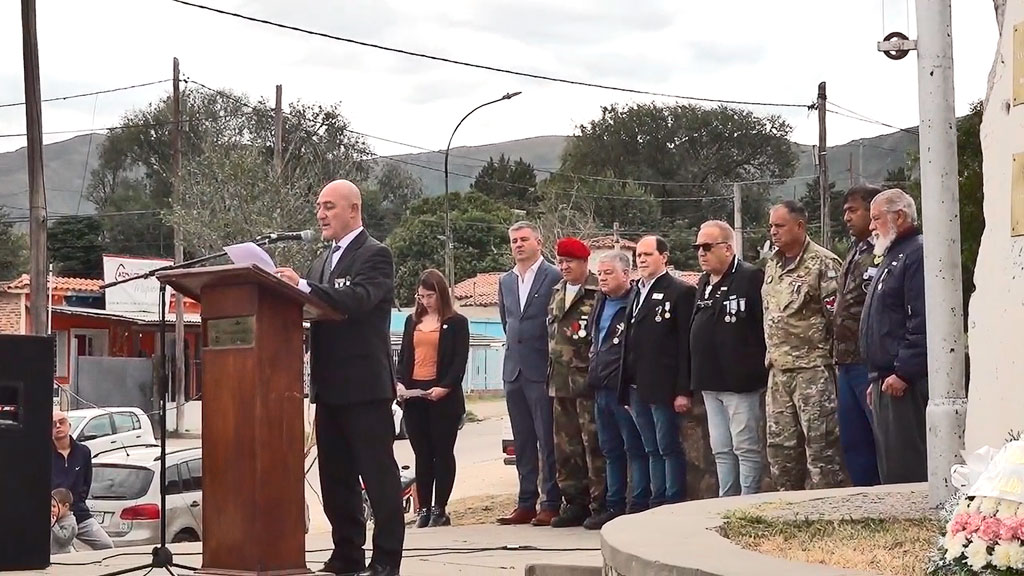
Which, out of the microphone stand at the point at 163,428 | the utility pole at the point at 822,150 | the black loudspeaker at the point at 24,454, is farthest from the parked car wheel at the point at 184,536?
the utility pole at the point at 822,150

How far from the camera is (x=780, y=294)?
8.27m

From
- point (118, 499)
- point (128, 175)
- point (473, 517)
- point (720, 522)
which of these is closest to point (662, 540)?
point (720, 522)

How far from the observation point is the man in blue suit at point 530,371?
10.0 metres

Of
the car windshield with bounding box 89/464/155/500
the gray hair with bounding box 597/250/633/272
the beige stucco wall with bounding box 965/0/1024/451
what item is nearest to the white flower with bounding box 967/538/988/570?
the beige stucco wall with bounding box 965/0/1024/451

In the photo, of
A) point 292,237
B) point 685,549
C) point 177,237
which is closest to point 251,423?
point 292,237

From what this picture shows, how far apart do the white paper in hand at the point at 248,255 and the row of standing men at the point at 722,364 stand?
10.4ft

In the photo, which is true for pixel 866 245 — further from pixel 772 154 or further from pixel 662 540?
pixel 772 154

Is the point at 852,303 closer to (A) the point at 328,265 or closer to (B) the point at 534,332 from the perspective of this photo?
(B) the point at 534,332

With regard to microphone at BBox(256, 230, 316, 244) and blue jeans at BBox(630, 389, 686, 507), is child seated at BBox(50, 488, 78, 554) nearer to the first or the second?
blue jeans at BBox(630, 389, 686, 507)

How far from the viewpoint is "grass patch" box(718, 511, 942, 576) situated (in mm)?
4477

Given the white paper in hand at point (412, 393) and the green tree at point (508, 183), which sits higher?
the green tree at point (508, 183)

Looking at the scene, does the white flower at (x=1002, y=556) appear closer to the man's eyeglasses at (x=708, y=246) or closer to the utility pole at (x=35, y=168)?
the man's eyeglasses at (x=708, y=246)

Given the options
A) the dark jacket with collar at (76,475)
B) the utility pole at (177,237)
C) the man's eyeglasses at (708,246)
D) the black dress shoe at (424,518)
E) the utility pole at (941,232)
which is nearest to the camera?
the utility pole at (941,232)

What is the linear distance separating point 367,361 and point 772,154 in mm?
81785
